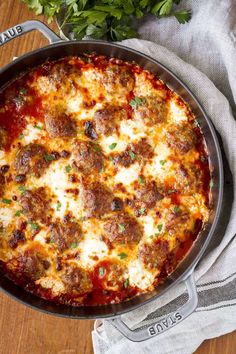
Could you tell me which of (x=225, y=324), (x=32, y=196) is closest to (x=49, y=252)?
(x=32, y=196)

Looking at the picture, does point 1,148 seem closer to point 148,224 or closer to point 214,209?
point 148,224

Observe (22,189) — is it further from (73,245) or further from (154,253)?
(154,253)

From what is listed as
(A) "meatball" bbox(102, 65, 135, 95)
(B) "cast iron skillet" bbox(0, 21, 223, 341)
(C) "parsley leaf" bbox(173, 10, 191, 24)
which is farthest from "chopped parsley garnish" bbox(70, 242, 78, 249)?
(C) "parsley leaf" bbox(173, 10, 191, 24)

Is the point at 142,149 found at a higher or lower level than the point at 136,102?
lower

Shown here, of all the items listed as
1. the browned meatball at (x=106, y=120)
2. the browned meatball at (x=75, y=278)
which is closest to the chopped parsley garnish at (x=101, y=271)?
the browned meatball at (x=75, y=278)

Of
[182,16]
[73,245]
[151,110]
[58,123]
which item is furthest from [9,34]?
[73,245]

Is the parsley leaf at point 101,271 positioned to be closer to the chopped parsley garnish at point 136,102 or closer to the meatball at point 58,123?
the meatball at point 58,123
